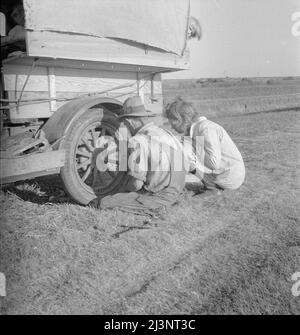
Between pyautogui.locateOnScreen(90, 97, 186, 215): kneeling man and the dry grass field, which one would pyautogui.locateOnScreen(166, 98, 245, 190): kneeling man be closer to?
the dry grass field

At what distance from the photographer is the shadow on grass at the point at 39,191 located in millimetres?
4555

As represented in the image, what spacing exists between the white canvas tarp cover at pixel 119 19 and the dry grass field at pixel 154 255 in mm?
1845

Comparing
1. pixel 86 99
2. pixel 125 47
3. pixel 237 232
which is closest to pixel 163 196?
pixel 237 232

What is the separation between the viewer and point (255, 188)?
16.7 feet

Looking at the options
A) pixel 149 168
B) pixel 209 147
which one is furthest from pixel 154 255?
pixel 209 147

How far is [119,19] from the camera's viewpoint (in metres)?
4.07

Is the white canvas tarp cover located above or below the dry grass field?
above

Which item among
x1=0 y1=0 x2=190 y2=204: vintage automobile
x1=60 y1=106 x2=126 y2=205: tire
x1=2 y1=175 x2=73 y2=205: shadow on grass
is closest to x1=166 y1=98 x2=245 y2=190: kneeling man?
x1=0 y1=0 x2=190 y2=204: vintage automobile

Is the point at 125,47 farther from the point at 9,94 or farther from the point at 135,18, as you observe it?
the point at 9,94

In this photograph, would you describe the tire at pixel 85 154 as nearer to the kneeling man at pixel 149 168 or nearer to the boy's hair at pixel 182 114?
the kneeling man at pixel 149 168

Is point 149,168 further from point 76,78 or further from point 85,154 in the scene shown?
point 76,78

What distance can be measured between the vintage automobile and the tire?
10 mm

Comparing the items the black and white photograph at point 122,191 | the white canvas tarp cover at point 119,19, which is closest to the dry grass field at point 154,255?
the black and white photograph at point 122,191

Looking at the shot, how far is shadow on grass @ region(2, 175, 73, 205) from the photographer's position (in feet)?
14.9
